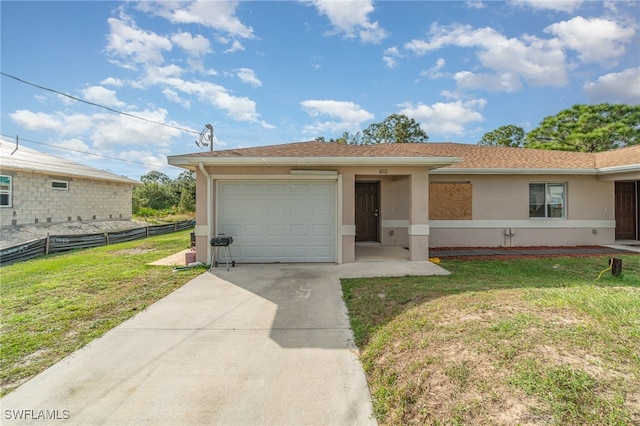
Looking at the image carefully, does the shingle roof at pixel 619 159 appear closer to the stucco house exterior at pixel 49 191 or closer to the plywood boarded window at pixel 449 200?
the plywood boarded window at pixel 449 200

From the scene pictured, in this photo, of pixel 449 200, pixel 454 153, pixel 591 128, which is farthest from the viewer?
pixel 591 128

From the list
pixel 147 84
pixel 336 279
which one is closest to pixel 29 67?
pixel 147 84

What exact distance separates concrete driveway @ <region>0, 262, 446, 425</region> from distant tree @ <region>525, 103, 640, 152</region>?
28090 mm

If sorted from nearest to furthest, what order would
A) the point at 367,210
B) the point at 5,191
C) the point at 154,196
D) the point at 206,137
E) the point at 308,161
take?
the point at 308,161 < the point at 367,210 < the point at 5,191 < the point at 206,137 < the point at 154,196

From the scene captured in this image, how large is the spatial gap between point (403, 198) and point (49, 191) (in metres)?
17.5

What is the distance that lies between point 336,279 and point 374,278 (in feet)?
2.72

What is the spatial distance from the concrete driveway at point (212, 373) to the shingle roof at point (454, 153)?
13.7ft

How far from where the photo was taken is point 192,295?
5.28 m

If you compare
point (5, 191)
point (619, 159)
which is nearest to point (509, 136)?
point (619, 159)

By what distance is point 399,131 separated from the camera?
30531 millimetres

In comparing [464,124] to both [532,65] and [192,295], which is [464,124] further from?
[192,295]

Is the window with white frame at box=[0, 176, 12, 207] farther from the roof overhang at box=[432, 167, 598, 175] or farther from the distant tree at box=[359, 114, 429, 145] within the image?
the distant tree at box=[359, 114, 429, 145]

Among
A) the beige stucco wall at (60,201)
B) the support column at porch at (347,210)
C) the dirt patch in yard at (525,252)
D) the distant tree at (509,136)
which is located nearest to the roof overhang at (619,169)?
the dirt patch in yard at (525,252)

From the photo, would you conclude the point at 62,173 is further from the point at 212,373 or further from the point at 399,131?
the point at 399,131
